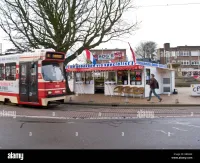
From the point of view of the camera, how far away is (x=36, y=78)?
40.9 feet

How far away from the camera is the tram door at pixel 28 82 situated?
1256 centimetres

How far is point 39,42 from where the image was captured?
1917 centimetres

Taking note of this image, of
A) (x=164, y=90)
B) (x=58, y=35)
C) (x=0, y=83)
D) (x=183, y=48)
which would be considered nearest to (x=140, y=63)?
(x=164, y=90)

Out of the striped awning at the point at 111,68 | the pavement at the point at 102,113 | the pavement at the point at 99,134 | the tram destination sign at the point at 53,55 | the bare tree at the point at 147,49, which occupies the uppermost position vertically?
the bare tree at the point at 147,49

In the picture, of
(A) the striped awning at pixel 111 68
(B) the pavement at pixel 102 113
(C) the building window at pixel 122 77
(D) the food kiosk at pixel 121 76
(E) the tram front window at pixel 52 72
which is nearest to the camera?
(B) the pavement at pixel 102 113

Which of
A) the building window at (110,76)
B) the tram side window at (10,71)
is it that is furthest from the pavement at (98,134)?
the building window at (110,76)

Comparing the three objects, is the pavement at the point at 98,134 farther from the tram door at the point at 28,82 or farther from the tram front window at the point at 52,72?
the tram front window at the point at 52,72

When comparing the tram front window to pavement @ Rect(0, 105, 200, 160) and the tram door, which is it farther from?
pavement @ Rect(0, 105, 200, 160)

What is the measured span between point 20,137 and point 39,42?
13726mm

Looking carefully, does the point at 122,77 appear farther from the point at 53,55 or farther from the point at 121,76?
the point at 53,55

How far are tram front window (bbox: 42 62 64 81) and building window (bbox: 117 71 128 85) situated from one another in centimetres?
765

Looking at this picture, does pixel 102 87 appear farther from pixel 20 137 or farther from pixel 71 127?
pixel 20 137

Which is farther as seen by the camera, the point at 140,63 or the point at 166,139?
the point at 140,63
